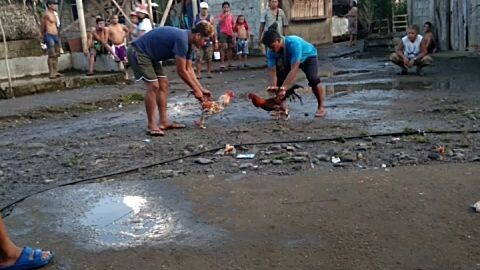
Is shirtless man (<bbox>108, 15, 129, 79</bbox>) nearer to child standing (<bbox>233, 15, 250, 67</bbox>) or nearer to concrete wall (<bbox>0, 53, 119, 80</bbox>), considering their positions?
concrete wall (<bbox>0, 53, 119, 80</bbox>)

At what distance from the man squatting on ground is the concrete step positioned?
5881 millimetres

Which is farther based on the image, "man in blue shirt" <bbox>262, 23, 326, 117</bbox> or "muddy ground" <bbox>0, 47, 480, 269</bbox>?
"man in blue shirt" <bbox>262, 23, 326, 117</bbox>

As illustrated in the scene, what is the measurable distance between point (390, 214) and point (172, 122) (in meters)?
4.69

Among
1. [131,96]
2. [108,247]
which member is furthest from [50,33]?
[108,247]

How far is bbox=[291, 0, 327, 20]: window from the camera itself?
20.9m

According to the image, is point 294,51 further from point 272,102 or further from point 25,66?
point 25,66

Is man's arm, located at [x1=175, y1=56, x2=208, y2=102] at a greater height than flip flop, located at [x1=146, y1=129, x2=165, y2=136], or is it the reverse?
man's arm, located at [x1=175, y1=56, x2=208, y2=102]

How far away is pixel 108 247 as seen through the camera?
13.1 ft

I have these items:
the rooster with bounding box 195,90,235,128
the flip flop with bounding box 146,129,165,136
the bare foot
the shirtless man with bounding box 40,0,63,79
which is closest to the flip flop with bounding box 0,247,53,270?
the flip flop with bounding box 146,129,165,136

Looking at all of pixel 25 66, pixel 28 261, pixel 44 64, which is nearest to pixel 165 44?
pixel 28 261

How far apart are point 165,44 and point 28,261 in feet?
13.8

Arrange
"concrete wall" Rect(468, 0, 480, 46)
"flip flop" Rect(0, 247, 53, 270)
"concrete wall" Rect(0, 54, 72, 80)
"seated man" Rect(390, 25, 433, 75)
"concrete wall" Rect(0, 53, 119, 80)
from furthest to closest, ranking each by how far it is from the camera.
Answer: "concrete wall" Rect(468, 0, 480, 46) < "concrete wall" Rect(0, 53, 119, 80) < "concrete wall" Rect(0, 54, 72, 80) < "seated man" Rect(390, 25, 433, 75) < "flip flop" Rect(0, 247, 53, 270)

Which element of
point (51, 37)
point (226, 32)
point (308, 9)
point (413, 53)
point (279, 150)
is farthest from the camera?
point (308, 9)

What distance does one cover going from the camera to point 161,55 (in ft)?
24.1
